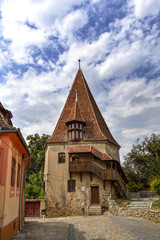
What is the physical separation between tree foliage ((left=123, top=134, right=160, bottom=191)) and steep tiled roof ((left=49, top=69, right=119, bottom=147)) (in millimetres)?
10065

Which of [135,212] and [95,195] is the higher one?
[95,195]

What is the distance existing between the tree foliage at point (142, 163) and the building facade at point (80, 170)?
947cm

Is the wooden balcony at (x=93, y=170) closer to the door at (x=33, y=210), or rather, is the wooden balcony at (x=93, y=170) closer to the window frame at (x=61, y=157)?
the window frame at (x=61, y=157)

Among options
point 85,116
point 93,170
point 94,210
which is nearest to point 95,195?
point 94,210

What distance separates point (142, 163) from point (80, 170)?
56.7 feet

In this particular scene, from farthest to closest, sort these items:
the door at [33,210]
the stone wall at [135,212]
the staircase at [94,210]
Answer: the door at [33,210] < the staircase at [94,210] < the stone wall at [135,212]

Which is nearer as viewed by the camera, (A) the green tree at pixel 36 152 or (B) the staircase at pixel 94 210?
(B) the staircase at pixel 94 210

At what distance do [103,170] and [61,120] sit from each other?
8350mm

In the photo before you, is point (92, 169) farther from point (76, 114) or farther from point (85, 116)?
point (85, 116)

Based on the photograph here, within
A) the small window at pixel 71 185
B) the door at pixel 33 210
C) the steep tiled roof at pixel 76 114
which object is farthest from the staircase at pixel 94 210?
the steep tiled roof at pixel 76 114

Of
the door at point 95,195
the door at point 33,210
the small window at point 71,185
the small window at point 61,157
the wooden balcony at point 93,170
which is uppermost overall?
the small window at point 61,157

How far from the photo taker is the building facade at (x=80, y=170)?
21.4 metres

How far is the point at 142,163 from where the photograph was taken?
3506 centimetres

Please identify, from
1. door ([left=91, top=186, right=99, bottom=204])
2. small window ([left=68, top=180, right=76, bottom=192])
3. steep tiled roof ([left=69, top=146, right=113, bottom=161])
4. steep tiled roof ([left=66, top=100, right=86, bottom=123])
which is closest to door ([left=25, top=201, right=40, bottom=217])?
small window ([left=68, top=180, right=76, bottom=192])
